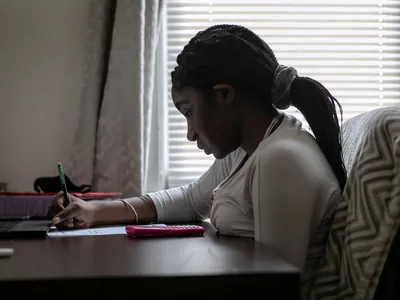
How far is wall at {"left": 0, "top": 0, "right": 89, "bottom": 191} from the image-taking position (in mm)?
2125

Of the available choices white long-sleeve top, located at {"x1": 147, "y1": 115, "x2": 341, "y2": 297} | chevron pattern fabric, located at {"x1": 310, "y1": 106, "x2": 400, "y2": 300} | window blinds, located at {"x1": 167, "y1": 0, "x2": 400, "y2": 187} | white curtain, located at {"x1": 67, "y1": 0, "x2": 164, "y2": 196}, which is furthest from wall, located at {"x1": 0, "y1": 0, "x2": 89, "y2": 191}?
chevron pattern fabric, located at {"x1": 310, "y1": 106, "x2": 400, "y2": 300}

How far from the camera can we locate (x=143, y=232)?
1028mm

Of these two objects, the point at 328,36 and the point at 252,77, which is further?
the point at 328,36

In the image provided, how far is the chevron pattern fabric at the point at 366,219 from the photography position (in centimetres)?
94

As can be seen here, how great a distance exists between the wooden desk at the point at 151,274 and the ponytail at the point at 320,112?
1.37ft

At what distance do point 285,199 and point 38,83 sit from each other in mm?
1436

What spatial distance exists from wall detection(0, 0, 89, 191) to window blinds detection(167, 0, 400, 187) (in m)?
0.38

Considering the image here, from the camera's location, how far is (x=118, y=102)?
202 cm

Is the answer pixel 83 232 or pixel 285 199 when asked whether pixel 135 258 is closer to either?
pixel 285 199

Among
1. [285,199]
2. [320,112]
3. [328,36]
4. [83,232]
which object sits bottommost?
[83,232]

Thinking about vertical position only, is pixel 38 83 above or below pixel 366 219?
above

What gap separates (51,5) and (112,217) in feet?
3.63

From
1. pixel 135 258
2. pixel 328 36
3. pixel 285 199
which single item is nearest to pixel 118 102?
pixel 328 36

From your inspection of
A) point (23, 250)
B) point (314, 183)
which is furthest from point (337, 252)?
point (23, 250)
